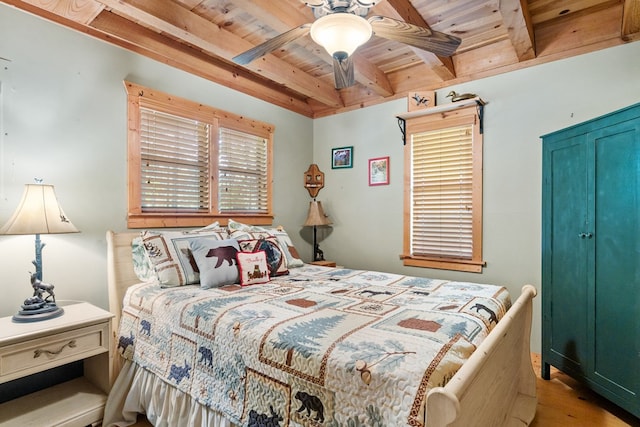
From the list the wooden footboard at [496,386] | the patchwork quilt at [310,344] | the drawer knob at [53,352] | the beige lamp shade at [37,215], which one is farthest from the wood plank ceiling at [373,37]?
the drawer knob at [53,352]

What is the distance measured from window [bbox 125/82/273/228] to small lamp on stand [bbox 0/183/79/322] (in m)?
0.65

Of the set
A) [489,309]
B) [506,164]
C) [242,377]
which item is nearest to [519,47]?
[506,164]

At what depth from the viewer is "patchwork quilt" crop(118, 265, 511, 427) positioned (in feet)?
3.49

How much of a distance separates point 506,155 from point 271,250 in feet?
7.41

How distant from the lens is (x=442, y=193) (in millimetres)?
3270

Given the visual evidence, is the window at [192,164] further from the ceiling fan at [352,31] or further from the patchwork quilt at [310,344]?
the ceiling fan at [352,31]

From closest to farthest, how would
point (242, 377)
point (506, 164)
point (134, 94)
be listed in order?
point (242, 377) < point (134, 94) < point (506, 164)

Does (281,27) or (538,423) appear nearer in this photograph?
(538,423)

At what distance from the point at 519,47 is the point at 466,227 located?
1.58 meters

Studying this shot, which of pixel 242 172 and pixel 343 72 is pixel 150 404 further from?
pixel 343 72

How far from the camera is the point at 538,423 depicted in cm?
192

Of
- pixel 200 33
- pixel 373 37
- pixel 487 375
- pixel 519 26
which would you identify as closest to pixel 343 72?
pixel 373 37

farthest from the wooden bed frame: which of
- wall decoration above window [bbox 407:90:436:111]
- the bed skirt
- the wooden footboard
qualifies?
wall decoration above window [bbox 407:90:436:111]

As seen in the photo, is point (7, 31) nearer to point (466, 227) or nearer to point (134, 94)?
point (134, 94)
